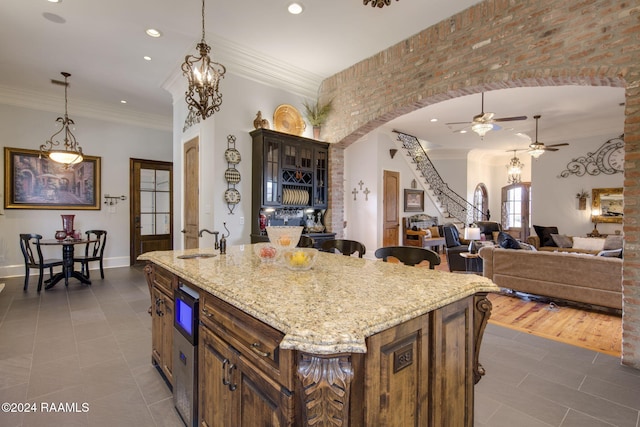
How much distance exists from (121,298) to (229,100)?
3311 millimetres

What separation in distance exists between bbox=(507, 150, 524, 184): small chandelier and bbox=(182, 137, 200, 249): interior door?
9.74m

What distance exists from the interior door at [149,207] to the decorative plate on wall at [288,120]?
365 centimetres

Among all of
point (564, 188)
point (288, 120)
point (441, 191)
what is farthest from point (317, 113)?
point (564, 188)

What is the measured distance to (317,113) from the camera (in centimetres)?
Answer: 540

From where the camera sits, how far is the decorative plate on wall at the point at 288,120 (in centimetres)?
504

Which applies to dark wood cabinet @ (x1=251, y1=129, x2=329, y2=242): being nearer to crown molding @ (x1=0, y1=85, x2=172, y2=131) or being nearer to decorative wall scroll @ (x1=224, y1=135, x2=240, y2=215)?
decorative wall scroll @ (x1=224, y1=135, x2=240, y2=215)

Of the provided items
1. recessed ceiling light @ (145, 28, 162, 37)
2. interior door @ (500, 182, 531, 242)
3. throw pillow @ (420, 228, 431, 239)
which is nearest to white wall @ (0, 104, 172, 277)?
recessed ceiling light @ (145, 28, 162, 37)

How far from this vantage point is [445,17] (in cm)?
363

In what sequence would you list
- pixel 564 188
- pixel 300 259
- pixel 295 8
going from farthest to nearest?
pixel 564 188, pixel 295 8, pixel 300 259

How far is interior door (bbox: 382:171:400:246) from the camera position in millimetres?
7715

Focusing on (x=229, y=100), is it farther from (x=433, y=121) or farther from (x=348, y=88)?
(x=433, y=121)

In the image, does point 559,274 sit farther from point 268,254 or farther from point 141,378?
point 141,378

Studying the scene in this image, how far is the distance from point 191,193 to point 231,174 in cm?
91

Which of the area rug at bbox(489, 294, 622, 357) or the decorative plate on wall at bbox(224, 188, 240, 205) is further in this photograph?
the decorative plate on wall at bbox(224, 188, 240, 205)
